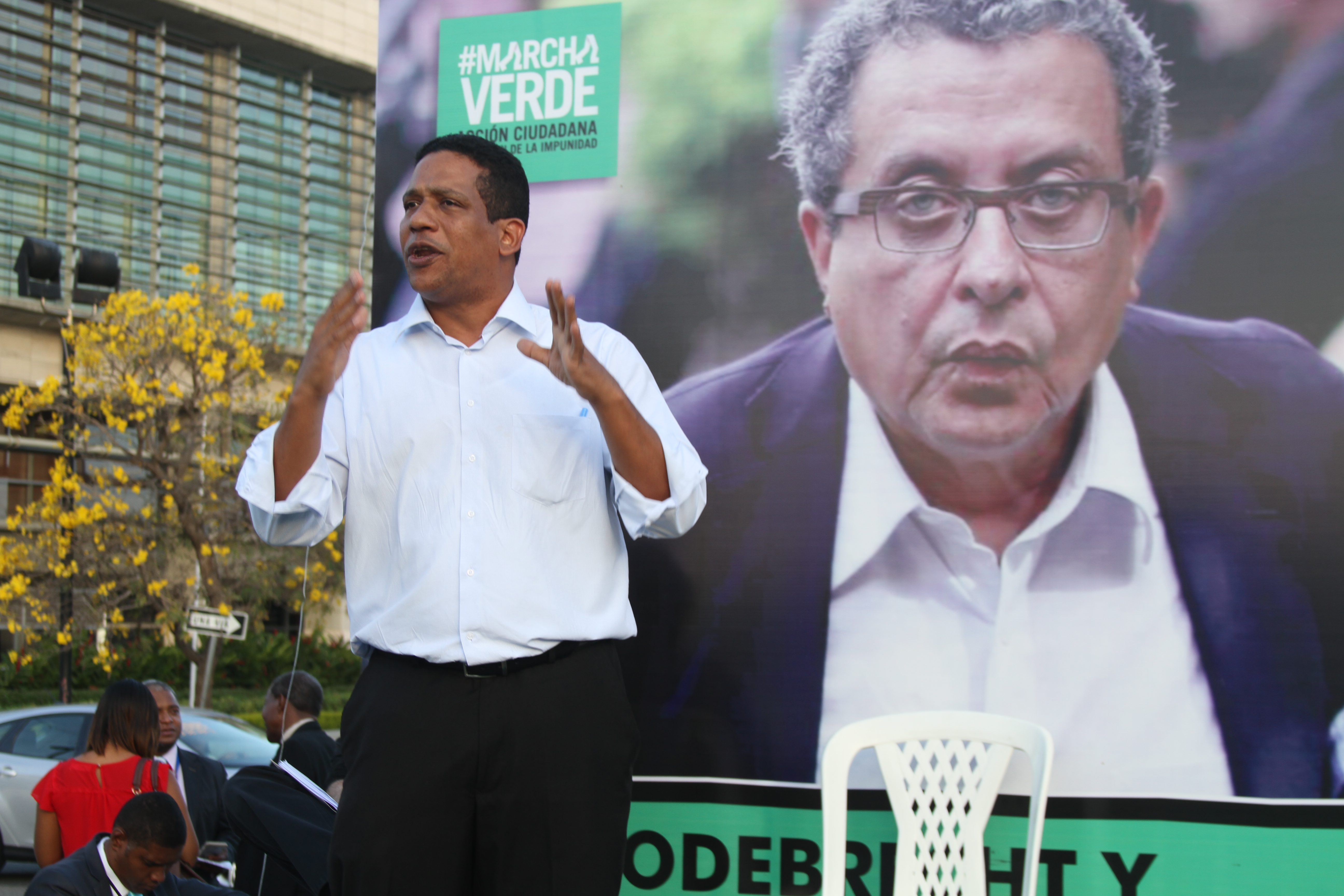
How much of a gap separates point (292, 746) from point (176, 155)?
20.5m

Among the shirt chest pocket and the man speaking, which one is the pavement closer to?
the man speaking

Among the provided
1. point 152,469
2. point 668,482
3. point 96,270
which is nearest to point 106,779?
point 668,482

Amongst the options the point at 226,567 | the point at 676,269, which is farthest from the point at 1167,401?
→ the point at 226,567

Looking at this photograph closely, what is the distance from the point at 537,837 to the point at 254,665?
1928 cm

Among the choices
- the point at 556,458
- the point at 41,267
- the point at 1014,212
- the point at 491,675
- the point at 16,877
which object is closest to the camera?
the point at 491,675

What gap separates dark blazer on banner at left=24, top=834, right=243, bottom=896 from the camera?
11.1 ft

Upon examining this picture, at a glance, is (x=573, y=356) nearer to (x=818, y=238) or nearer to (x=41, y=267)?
(x=818, y=238)

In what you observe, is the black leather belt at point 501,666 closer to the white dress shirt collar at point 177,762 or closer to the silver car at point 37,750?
the white dress shirt collar at point 177,762

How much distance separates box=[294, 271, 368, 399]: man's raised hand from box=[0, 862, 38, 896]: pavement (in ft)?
22.0

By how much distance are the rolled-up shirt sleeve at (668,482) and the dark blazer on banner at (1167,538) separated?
153 cm

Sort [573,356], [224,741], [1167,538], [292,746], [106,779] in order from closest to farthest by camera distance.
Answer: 1. [573,356]
2. [1167,538]
3. [106,779]
4. [292,746]
5. [224,741]

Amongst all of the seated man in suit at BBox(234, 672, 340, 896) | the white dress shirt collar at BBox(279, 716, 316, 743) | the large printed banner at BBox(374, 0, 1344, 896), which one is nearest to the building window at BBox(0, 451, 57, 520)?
the seated man in suit at BBox(234, 672, 340, 896)

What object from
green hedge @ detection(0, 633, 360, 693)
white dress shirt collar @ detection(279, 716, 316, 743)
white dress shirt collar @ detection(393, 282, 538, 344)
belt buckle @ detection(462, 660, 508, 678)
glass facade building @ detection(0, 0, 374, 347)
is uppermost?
glass facade building @ detection(0, 0, 374, 347)

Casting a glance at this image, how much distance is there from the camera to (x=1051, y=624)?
3.33 m
